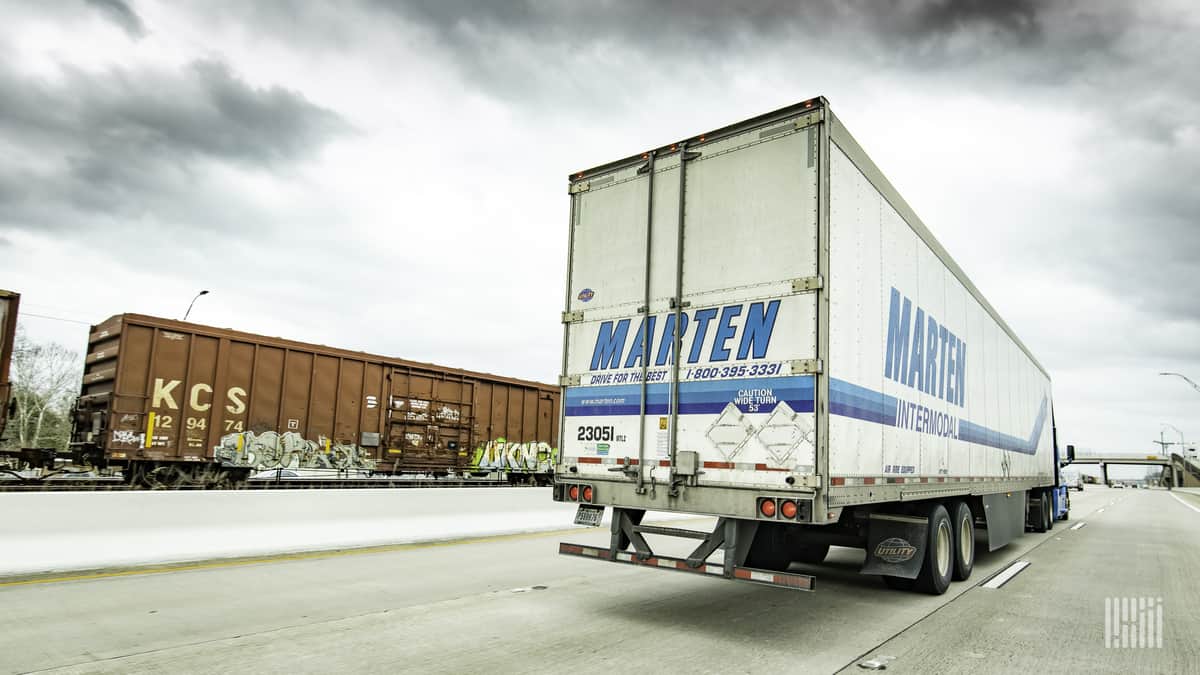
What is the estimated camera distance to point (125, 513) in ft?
28.9

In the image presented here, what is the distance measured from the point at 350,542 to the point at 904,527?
302 inches

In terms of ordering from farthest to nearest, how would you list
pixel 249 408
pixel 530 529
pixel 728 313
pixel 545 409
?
1. pixel 545 409
2. pixel 249 408
3. pixel 530 529
4. pixel 728 313

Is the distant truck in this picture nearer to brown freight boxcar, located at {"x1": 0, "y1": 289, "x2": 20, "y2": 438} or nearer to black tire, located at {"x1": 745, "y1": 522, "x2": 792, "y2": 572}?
black tire, located at {"x1": 745, "y1": 522, "x2": 792, "y2": 572}

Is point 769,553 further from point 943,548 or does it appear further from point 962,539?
point 962,539

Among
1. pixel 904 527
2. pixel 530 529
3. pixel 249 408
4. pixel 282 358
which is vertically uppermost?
pixel 282 358

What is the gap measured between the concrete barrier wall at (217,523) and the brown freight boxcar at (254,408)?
5.16m

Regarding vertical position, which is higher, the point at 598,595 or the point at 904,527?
the point at 904,527

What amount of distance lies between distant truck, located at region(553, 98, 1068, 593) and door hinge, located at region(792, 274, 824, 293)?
0.02 meters

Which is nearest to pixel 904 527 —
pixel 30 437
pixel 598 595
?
pixel 598 595

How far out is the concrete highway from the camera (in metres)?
5.15

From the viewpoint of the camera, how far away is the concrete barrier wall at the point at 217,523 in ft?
26.2

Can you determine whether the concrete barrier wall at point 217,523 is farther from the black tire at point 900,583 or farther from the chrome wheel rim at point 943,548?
the chrome wheel rim at point 943,548

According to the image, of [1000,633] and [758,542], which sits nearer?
[1000,633]

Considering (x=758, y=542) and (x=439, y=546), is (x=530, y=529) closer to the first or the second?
(x=439, y=546)
